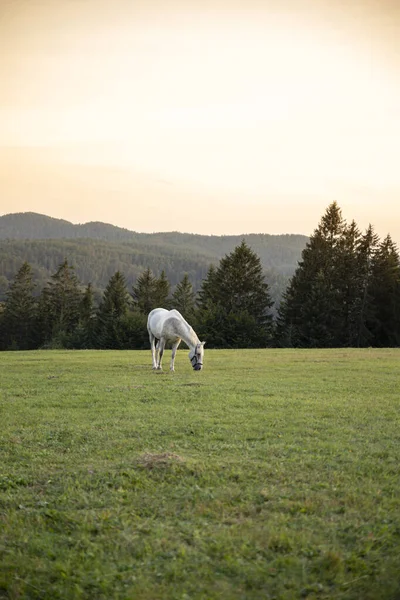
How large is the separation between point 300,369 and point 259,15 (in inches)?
558

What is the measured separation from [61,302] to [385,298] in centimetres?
5050

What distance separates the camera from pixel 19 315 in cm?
8250

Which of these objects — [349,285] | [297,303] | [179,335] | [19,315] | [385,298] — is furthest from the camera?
[19,315]

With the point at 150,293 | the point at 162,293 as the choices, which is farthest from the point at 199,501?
the point at 162,293

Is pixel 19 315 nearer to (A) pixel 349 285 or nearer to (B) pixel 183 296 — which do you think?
(B) pixel 183 296

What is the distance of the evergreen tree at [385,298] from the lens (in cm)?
5409

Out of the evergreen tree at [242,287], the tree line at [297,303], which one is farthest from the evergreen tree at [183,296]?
the evergreen tree at [242,287]

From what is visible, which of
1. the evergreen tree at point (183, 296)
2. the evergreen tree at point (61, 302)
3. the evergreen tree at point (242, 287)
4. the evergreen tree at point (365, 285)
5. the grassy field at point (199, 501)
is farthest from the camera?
the evergreen tree at point (61, 302)

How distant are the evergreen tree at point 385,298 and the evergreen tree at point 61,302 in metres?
46.1

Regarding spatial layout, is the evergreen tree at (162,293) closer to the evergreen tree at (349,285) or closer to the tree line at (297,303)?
A: the tree line at (297,303)

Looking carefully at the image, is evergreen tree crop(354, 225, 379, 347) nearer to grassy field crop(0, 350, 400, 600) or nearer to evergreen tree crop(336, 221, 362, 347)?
evergreen tree crop(336, 221, 362, 347)

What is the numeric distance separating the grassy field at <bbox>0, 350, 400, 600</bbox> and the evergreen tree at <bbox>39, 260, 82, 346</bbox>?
69.6m

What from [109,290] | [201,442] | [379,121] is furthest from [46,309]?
[201,442]

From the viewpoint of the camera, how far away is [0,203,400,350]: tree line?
53375mm
